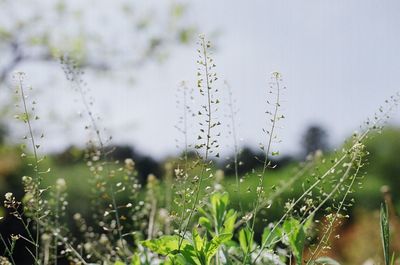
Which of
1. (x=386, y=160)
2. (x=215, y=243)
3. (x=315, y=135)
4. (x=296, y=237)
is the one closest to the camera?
(x=215, y=243)

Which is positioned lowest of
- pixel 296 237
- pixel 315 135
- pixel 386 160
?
pixel 315 135

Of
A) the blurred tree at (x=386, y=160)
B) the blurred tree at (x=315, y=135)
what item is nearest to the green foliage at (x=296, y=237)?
the blurred tree at (x=386, y=160)

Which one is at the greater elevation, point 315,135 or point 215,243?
point 215,243

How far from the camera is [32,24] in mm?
12945

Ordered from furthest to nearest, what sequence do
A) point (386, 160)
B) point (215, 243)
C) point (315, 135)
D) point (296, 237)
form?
point (315, 135) → point (386, 160) → point (296, 237) → point (215, 243)

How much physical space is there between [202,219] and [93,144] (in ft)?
1.62

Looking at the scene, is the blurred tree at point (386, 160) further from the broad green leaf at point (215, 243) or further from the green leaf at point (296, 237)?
the broad green leaf at point (215, 243)

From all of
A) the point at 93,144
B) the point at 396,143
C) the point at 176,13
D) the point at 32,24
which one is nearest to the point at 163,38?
the point at 176,13

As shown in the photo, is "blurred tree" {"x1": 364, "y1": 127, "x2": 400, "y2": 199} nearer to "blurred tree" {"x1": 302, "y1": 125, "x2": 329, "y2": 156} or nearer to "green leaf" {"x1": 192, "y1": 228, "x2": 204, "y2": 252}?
"green leaf" {"x1": 192, "y1": 228, "x2": 204, "y2": 252}

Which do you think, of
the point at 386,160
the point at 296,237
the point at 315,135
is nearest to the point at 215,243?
the point at 296,237

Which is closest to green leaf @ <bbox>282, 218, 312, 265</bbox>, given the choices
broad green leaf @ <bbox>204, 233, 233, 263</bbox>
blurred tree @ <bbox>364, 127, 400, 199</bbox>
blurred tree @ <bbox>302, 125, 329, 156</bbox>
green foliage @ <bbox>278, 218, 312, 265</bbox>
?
green foliage @ <bbox>278, 218, 312, 265</bbox>

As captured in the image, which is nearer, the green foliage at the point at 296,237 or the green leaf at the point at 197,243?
the green leaf at the point at 197,243

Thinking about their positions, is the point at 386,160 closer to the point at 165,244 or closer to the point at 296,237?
the point at 296,237

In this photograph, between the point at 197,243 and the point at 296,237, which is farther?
the point at 296,237
